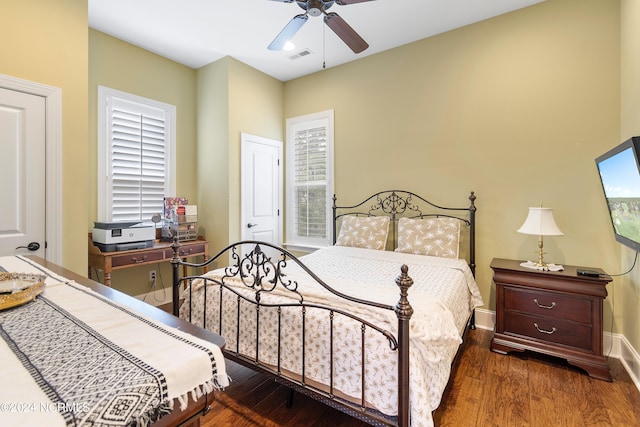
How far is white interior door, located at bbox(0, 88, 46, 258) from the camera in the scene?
88.3 inches

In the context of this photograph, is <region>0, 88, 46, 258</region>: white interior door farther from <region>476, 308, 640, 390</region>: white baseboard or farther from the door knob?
<region>476, 308, 640, 390</region>: white baseboard

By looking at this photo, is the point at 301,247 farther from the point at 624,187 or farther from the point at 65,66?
the point at 624,187

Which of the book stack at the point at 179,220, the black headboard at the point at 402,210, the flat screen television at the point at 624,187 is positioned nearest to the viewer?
the flat screen television at the point at 624,187

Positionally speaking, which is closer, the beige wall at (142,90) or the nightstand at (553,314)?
the nightstand at (553,314)

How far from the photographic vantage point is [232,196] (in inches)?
149

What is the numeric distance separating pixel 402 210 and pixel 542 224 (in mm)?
1395

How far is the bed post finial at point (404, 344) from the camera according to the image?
1302 millimetres

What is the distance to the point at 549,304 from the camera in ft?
7.80

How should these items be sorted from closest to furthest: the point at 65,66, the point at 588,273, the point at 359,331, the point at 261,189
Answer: the point at 359,331 → the point at 588,273 → the point at 65,66 → the point at 261,189

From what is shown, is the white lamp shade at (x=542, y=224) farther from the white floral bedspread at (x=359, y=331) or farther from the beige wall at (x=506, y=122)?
the white floral bedspread at (x=359, y=331)

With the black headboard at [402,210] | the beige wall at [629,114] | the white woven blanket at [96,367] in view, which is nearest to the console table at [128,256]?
the black headboard at [402,210]

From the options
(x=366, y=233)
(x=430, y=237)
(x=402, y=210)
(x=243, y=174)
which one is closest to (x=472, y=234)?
(x=430, y=237)

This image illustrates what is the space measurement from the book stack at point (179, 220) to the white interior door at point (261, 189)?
60cm

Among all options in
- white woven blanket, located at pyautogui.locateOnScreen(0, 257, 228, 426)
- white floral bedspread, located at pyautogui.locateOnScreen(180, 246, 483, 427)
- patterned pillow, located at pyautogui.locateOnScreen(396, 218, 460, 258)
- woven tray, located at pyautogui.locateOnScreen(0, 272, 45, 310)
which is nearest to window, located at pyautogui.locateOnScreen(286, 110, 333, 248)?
patterned pillow, located at pyautogui.locateOnScreen(396, 218, 460, 258)
